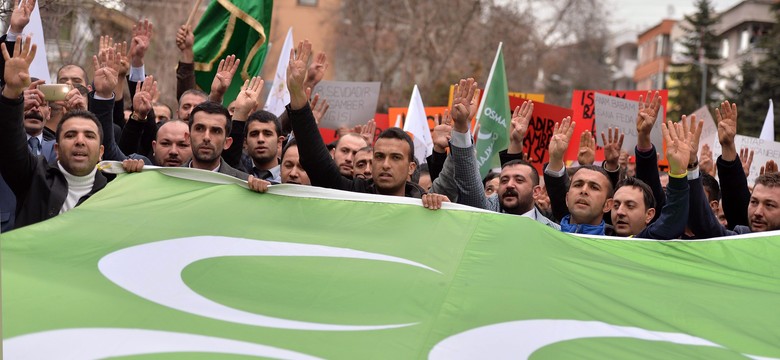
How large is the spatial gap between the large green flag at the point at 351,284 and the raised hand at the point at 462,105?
42.1 inches

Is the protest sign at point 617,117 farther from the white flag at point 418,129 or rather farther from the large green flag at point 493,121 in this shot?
the white flag at point 418,129

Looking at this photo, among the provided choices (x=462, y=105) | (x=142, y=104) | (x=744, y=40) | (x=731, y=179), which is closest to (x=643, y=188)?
(x=731, y=179)

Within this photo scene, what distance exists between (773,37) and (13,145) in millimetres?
45003

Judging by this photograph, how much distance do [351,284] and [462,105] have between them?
1992 mm

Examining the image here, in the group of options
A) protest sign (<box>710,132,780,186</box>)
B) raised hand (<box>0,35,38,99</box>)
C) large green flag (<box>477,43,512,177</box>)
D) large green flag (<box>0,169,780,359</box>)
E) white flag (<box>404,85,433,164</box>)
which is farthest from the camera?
white flag (<box>404,85,433,164</box>)

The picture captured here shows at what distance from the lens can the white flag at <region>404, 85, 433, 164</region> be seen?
35.1 ft

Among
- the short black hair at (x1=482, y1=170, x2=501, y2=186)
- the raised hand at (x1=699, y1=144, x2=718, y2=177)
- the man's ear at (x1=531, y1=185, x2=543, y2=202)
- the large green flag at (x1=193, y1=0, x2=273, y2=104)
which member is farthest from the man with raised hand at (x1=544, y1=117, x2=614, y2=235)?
the large green flag at (x1=193, y1=0, x2=273, y2=104)

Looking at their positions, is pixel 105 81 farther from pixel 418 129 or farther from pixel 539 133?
pixel 539 133

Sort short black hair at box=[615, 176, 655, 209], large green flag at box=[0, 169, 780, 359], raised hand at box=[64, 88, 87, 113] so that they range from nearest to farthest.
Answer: large green flag at box=[0, 169, 780, 359] < short black hair at box=[615, 176, 655, 209] < raised hand at box=[64, 88, 87, 113]

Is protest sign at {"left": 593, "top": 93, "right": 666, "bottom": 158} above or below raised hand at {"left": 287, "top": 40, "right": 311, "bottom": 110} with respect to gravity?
below

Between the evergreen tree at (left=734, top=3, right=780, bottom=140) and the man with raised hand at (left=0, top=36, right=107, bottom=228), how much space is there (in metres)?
40.6

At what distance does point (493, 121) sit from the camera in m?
9.77

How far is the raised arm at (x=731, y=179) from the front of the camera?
25.0 feet

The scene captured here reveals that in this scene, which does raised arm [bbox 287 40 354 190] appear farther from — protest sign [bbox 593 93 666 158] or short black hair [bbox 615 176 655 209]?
protest sign [bbox 593 93 666 158]
